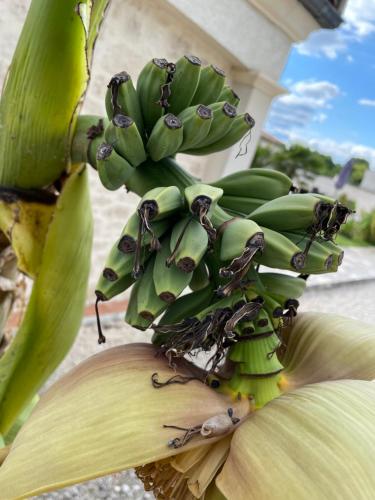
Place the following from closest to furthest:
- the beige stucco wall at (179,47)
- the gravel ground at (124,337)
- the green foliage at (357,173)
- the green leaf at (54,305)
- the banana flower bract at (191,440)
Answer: the banana flower bract at (191,440), the green leaf at (54,305), the gravel ground at (124,337), the beige stucco wall at (179,47), the green foliage at (357,173)

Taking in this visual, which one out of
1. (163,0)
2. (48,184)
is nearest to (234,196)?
(48,184)

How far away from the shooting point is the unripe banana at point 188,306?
1.28ft

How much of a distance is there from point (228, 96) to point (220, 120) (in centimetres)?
7

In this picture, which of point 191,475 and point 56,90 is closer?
point 191,475

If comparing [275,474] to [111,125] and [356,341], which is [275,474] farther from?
[111,125]

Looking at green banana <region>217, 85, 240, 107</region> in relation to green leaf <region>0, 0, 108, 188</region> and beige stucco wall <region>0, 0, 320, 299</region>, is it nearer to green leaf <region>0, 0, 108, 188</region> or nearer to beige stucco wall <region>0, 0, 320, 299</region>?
green leaf <region>0, 0, 108, 188</region>

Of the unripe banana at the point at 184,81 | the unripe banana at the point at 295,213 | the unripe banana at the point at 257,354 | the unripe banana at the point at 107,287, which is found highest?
the unripe banana at the point at 184,81

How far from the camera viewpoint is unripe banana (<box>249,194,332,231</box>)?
0.35 metres

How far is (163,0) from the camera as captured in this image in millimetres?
1851

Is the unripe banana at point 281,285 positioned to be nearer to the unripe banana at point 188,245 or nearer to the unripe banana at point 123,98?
the unripe banana at point 188,245

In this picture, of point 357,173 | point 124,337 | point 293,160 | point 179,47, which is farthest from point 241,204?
point 357,173

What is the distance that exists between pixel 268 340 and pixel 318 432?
0.32 feet

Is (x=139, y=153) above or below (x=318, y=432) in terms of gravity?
above

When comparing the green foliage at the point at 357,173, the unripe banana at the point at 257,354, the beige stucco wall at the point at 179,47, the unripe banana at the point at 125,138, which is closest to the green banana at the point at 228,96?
the unripe banana at the point at 125,138
